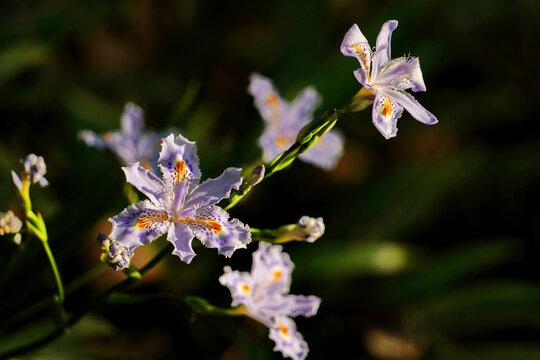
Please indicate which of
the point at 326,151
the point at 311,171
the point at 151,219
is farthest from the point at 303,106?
the point at 311,171

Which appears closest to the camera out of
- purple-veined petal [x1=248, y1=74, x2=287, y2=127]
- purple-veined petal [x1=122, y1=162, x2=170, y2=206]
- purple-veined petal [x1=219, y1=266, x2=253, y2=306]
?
purple-veined petal [x1=122, y1=162, x2=170, y2=206]

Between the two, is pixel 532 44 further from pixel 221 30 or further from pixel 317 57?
pixel 221 30

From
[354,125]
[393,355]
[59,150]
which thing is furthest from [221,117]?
[393,355]

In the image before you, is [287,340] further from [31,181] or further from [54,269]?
[31,181]

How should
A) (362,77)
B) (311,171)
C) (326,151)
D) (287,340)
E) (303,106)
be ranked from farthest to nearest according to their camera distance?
(311,171) < (303,106) < (326,151) < (287,340) < (362,77)

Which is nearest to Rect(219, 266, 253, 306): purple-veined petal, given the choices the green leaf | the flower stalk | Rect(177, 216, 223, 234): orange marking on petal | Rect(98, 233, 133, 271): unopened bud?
Rect(177, 216, 223, 234): orange marking on petal

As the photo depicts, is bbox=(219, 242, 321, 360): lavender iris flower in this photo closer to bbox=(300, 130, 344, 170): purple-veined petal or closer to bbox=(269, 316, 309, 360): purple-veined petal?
bbox=(269, 316, 309, 360): purple-veined petal

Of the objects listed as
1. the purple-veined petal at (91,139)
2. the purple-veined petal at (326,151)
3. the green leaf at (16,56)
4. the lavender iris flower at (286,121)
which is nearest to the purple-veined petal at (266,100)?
the lavender iris flower at (286,121)
